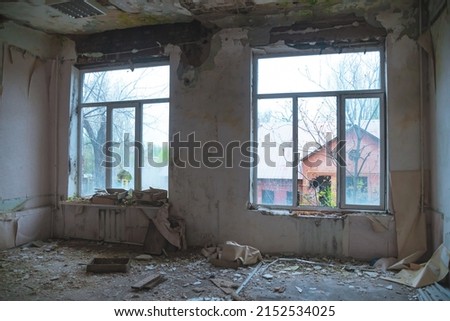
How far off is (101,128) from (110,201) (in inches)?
48.1

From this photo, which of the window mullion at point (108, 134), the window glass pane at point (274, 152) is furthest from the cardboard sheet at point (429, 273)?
the window mullion at point (108, 134)

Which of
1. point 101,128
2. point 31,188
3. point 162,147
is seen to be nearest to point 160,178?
point 162,147

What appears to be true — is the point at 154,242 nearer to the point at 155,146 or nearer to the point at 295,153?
the point at 155,146

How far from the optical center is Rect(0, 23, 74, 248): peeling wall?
14.6 ft

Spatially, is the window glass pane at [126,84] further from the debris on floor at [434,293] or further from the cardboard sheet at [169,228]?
the debris on floor at [434,293]

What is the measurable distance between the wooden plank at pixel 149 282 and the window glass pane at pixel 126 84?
8.68 feet

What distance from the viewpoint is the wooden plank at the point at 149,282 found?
2991mm

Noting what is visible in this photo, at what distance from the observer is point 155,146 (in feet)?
15.9

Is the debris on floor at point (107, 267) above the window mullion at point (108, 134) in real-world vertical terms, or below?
below

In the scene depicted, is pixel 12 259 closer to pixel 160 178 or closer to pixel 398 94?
pixel 160 178

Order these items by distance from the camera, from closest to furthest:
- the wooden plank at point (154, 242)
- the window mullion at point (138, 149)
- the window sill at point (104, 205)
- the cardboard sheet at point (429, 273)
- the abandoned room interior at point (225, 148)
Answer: the cardboard sheet at point (429, 273) < the abandoned room interior at point (225, 148) < the wooden plank at point (154, 242) < the window sill at point (104, 205) < the window mullion at point (138, 149)

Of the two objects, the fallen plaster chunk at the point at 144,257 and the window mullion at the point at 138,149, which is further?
the window mullion at the point at 138,149

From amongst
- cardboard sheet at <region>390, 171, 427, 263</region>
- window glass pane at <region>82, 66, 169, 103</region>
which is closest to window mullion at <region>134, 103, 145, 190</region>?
window glass pane at <region>82, 66, 169, 103</region>

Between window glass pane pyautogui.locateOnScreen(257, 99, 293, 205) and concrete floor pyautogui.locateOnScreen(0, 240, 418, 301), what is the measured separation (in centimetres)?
89
